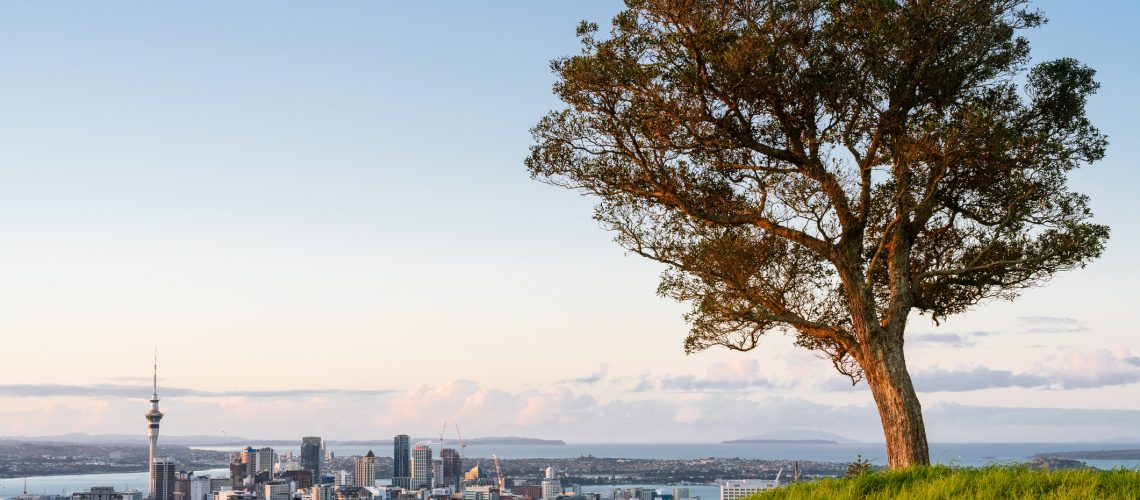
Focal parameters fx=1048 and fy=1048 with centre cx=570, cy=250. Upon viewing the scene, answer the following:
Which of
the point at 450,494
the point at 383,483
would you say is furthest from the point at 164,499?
the point at 450,494

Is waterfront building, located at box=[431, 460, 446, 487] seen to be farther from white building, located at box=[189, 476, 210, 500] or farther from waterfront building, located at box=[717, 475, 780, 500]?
waterfront building, located at box=[717, 475, 780, 500]

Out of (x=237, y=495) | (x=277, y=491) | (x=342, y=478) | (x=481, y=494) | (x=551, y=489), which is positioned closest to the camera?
(x=481, y=494)

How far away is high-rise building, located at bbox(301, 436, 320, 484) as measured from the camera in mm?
167575

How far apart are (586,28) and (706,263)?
3456 millimetres

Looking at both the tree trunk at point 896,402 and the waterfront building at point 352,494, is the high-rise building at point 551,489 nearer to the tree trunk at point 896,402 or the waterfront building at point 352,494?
the waterfront building at point 352,494

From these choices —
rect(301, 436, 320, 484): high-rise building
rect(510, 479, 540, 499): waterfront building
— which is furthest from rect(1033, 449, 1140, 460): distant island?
rect(301, 436, 320, 484): high-rise building

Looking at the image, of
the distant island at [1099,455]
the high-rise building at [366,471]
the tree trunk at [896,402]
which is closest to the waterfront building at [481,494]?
the high-rise building at [366,471]

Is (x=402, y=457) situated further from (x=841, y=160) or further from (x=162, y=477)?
(x=841, y=160)

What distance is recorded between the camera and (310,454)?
561ft

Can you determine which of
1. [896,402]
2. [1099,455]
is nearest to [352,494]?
[1099,455]

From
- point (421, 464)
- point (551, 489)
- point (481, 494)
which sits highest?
point (421, 464)

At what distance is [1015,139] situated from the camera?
40.9 ft

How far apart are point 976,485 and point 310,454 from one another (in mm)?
170826

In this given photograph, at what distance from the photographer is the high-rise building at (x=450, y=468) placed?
154625mm
